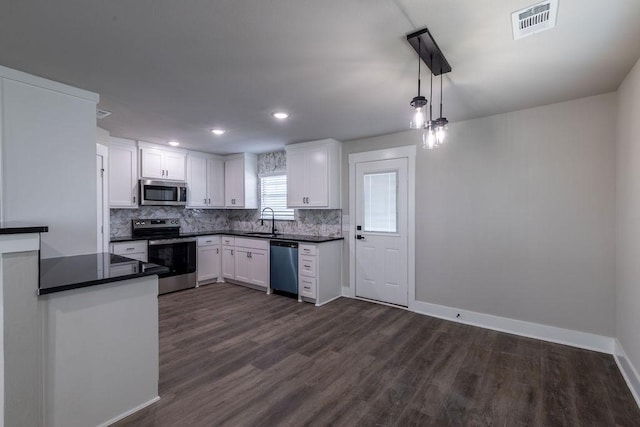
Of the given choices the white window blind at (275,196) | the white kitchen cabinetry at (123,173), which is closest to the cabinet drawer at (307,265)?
the white window blind at (275,196)

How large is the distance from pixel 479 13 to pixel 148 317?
2802mm

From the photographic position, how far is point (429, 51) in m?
1.94

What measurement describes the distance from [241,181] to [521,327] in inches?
189

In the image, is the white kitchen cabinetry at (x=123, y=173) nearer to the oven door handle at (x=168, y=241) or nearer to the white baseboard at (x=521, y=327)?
the oven door handle at (x=168, y=241)

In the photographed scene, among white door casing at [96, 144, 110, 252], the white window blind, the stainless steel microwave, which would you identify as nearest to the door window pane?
the white window blind

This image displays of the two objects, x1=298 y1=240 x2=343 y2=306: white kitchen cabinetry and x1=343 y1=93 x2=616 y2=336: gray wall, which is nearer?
x1=343 y1=93 x2=616 y2=336: gray wall

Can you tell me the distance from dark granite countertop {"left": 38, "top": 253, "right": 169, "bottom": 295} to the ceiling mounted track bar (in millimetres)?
2176

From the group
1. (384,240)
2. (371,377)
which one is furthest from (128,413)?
(384,240)

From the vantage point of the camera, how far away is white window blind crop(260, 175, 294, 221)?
214 inches

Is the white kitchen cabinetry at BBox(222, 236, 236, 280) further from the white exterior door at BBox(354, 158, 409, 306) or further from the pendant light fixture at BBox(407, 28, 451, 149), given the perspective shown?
the pendant light fixture at BBox(407, 28, 451, 149)

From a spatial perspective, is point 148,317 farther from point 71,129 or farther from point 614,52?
point 614,52

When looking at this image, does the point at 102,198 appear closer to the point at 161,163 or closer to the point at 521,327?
the point at 161,163

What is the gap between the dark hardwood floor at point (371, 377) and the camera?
6.39ft

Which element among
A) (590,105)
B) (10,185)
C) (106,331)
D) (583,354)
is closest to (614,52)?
(590,105)
